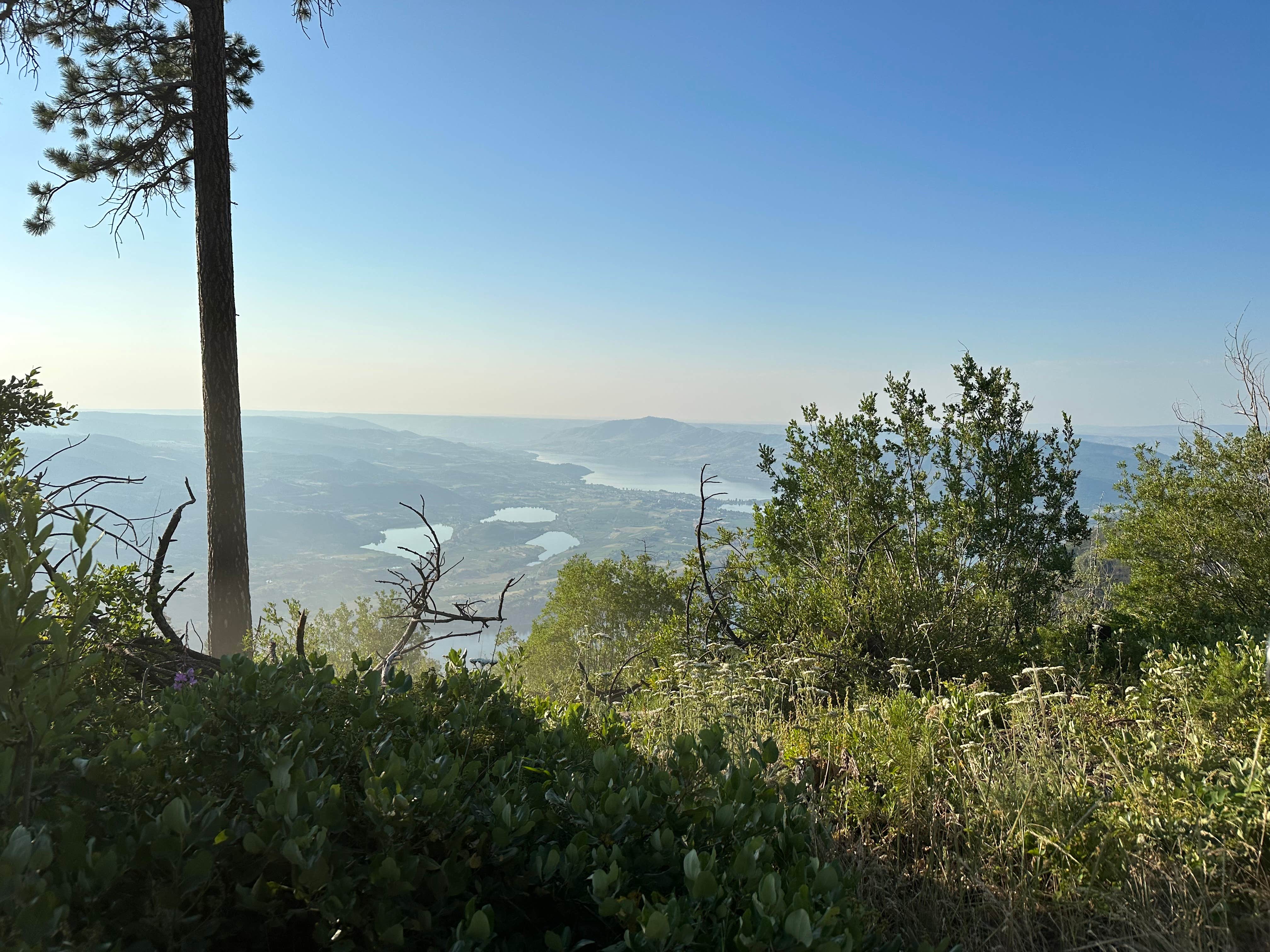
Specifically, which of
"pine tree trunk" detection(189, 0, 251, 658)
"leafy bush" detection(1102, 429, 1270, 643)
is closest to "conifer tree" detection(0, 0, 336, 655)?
"pine tree trunk" detection(189, 0, 251, 658)

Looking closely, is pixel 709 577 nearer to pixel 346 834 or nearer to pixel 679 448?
pixel 346 834

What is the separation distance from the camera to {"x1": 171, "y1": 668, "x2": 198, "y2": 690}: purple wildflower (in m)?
2.78

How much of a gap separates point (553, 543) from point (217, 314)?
4101 inches

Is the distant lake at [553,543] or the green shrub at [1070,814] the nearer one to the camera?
the green shrub at [1070,814]

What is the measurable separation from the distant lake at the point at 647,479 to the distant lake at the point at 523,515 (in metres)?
20.1

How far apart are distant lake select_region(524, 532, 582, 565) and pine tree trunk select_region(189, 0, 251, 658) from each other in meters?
86.7

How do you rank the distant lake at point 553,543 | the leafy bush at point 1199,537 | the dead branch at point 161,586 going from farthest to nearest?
the distant lake at point 553,543, the leafy bush at point 1199,537, the dead branch at point 161,586

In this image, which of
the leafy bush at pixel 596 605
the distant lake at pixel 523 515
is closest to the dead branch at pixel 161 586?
the leafy bush at pixel 596 605

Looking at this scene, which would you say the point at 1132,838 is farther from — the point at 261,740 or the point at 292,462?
the point at 292,462

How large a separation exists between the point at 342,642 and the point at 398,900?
28751 mm

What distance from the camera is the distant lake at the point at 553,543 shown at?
99688 mm

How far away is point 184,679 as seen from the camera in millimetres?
2982

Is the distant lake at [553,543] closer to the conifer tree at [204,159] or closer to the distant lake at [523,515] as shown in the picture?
the distant lake at [523,515]

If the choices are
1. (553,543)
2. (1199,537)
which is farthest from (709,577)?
(553,543)
